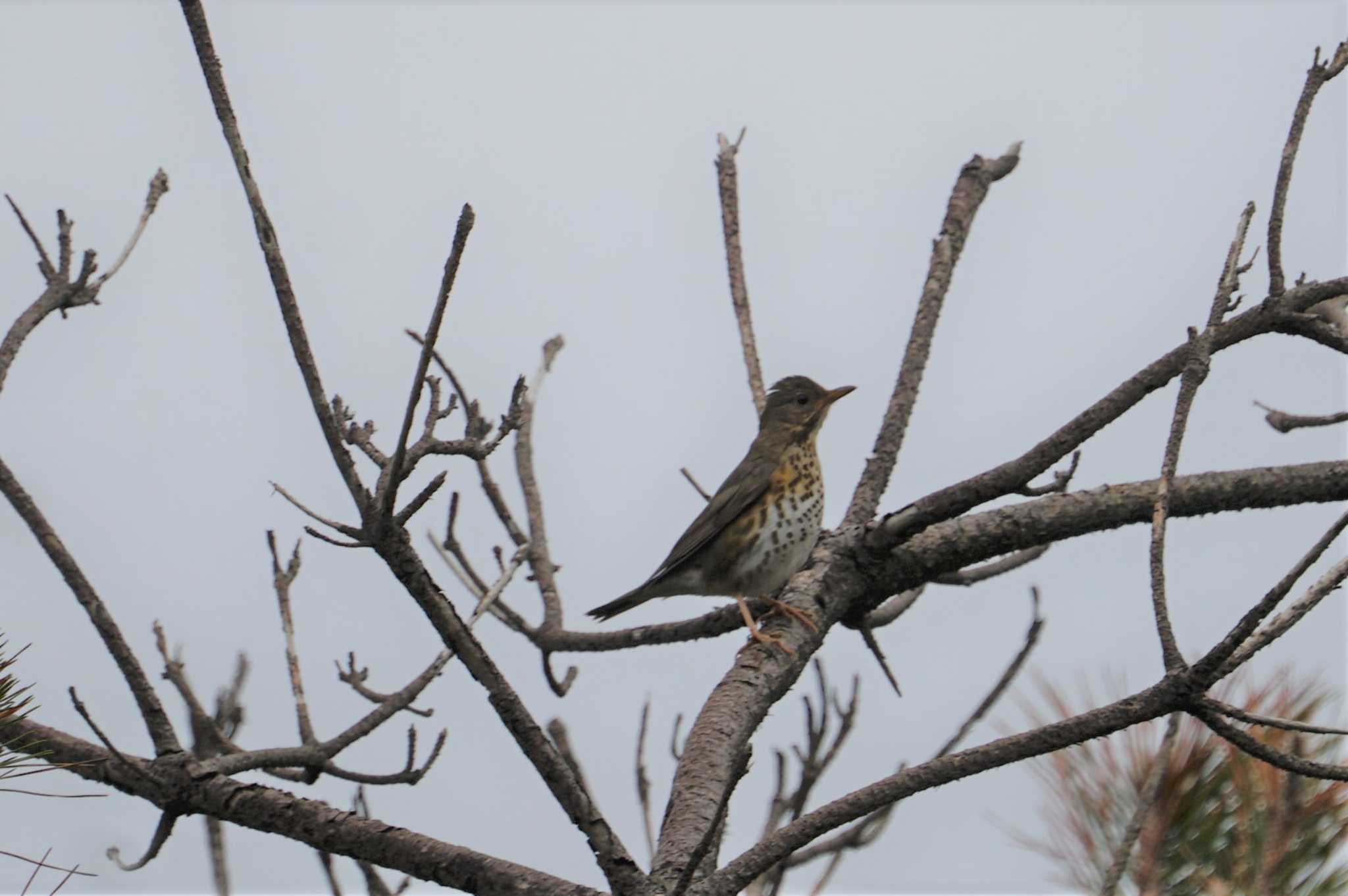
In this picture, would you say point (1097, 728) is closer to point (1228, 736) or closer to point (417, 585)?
point (1228, 736)

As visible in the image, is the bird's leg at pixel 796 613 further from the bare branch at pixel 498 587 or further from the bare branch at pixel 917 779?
the bare branch at pixel 917 779

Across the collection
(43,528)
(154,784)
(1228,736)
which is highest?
(43,528)

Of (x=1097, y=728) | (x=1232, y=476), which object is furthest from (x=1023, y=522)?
(x=1097, y=728)

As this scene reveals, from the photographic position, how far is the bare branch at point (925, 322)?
5.15 m

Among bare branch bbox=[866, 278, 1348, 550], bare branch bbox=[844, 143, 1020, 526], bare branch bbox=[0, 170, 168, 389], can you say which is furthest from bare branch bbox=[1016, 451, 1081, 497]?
bare branch bbox=[0, 170, 168, 389]

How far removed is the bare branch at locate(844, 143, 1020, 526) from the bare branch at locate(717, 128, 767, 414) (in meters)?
0.66

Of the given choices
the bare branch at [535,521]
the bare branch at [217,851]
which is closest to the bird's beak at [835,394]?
the bare branch at [535,521]

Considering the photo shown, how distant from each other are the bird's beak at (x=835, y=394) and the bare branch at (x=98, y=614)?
13.2 feet

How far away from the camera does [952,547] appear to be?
14.6 ft

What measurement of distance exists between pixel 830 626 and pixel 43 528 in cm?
230

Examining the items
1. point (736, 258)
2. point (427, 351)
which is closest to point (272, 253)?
point (427, 351)

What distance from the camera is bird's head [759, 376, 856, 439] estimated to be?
6.90 m

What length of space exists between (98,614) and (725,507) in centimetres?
332

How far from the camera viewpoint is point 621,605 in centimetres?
621
